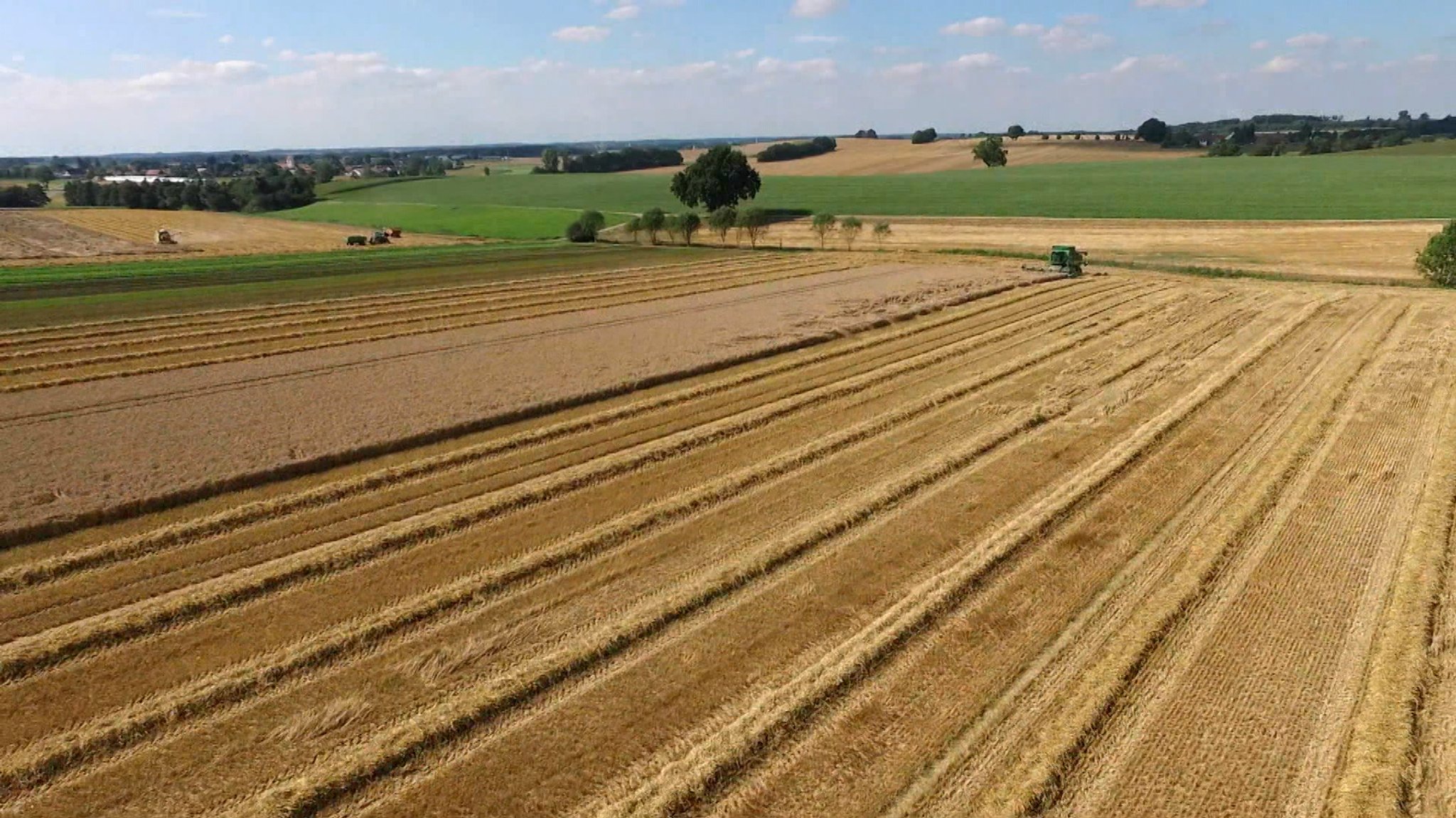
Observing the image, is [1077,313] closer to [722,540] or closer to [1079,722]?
[722,540]

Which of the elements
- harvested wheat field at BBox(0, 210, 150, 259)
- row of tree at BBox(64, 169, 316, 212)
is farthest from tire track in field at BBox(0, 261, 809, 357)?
row of tree at BBox(64, 169, 316, 212)

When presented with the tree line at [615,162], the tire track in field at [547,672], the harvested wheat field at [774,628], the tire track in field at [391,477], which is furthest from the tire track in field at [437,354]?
the tree line at [615,162]

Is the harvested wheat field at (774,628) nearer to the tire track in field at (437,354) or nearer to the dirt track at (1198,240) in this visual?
the tire track in field at (437,354)

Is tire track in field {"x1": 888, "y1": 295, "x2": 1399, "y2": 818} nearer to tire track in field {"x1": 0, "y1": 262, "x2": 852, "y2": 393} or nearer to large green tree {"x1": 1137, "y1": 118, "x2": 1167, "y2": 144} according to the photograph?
tire track in field {"x1": 0, "y1": 262, "x2": 852, "y2": 393}

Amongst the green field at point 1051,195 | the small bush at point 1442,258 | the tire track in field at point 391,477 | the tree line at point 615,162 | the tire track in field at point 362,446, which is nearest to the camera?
the tire track in field at point 391,477

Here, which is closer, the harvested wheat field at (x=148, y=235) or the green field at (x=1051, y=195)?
the harvested wheat field at (x=148, y=235)

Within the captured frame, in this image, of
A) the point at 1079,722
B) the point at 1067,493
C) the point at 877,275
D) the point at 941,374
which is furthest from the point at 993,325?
the point at 1079,722

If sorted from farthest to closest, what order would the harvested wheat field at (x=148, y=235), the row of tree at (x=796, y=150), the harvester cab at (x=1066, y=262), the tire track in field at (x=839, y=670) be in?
the row of tree at (x=796, y=150) → the harvested wheat field at (x=148, y=235) → the harvester cab at (x=1066, y=262) → the tire track in field at (x=839, y=670)
